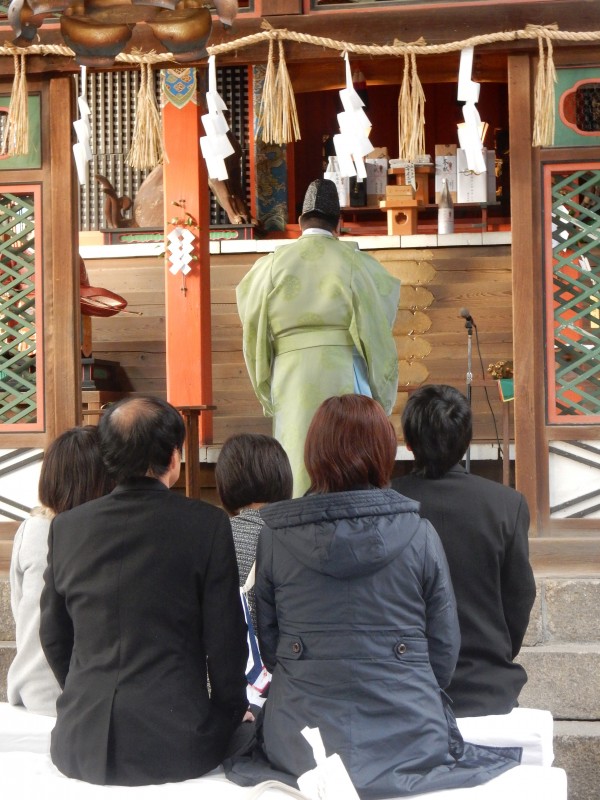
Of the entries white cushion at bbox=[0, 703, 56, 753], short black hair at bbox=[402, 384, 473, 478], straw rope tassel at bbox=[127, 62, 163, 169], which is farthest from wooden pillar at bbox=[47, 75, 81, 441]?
short black hair at bbox=[402, 384, 473, 478]

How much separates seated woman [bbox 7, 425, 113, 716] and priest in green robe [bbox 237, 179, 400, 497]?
1.75m

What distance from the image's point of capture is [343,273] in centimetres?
479

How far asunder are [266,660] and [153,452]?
1.94 ft

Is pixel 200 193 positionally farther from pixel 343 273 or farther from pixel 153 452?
pixel 153 452

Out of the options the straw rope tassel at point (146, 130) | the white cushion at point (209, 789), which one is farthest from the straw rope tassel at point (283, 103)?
the white cushion at point (209, 789)

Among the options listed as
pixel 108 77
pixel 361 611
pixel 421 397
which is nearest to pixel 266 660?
pixel 361 611

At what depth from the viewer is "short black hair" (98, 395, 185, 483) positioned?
2.76 metres

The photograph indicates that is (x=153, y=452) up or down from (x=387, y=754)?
up

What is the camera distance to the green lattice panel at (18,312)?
5.45 m

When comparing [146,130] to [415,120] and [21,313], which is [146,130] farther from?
[415,120]

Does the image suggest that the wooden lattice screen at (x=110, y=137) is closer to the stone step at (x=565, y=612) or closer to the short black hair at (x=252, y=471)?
the stone step at (x=565, y=612)

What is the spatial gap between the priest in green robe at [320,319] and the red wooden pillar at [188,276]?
3.90 m

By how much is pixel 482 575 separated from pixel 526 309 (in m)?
2.24

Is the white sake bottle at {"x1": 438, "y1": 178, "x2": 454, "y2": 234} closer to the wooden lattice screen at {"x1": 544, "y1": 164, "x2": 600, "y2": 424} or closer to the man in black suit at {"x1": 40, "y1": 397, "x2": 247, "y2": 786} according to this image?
the wooden lattice screen at {"x1": 544, "y1": 164, "x2": 600, "y2": 424}
